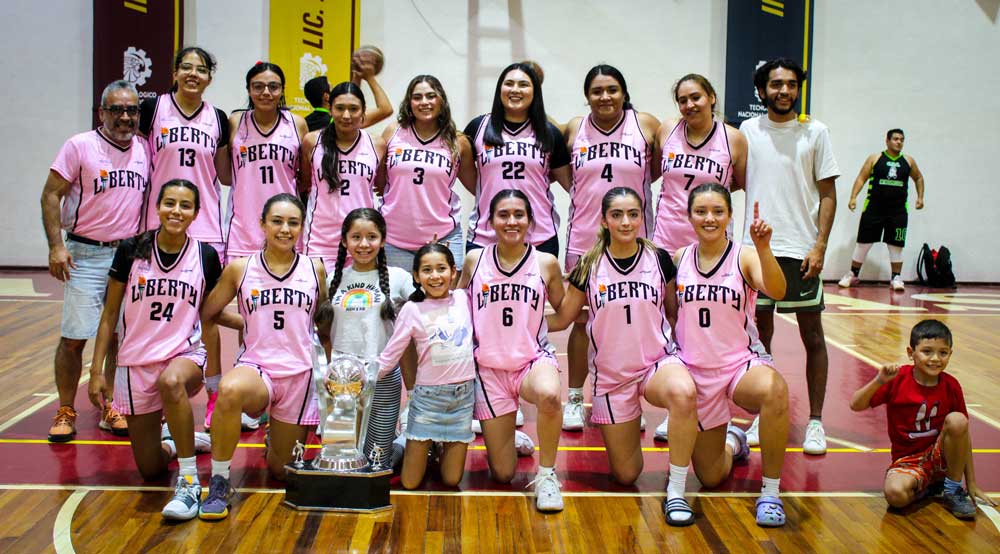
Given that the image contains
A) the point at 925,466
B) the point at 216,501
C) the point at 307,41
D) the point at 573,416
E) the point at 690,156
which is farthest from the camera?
the point at 307,41

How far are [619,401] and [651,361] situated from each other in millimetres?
222

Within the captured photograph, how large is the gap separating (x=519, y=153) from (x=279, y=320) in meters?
1.48

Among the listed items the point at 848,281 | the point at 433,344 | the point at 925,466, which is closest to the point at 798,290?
the point at 925,466

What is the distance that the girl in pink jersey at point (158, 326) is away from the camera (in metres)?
3.49

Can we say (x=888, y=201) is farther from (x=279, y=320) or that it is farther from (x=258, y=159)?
(x=279, y=320)

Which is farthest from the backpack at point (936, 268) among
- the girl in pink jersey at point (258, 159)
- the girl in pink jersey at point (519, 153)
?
the girl in pink jersey at point (258, 159)

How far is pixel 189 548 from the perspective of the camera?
9.64 feet

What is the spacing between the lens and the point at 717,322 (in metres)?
3.52

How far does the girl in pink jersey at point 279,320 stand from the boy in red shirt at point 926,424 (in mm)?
2361

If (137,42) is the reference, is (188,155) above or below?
below

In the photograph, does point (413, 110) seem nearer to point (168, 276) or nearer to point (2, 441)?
point (168, 276)

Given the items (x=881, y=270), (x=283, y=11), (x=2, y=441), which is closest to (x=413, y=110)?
(x=2, y=441)

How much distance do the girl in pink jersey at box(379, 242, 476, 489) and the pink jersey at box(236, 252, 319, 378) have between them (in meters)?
0.36

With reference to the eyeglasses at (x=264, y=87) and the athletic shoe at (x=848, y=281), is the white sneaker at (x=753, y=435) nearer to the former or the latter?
the eyeglasses at (x=264, y=87)
